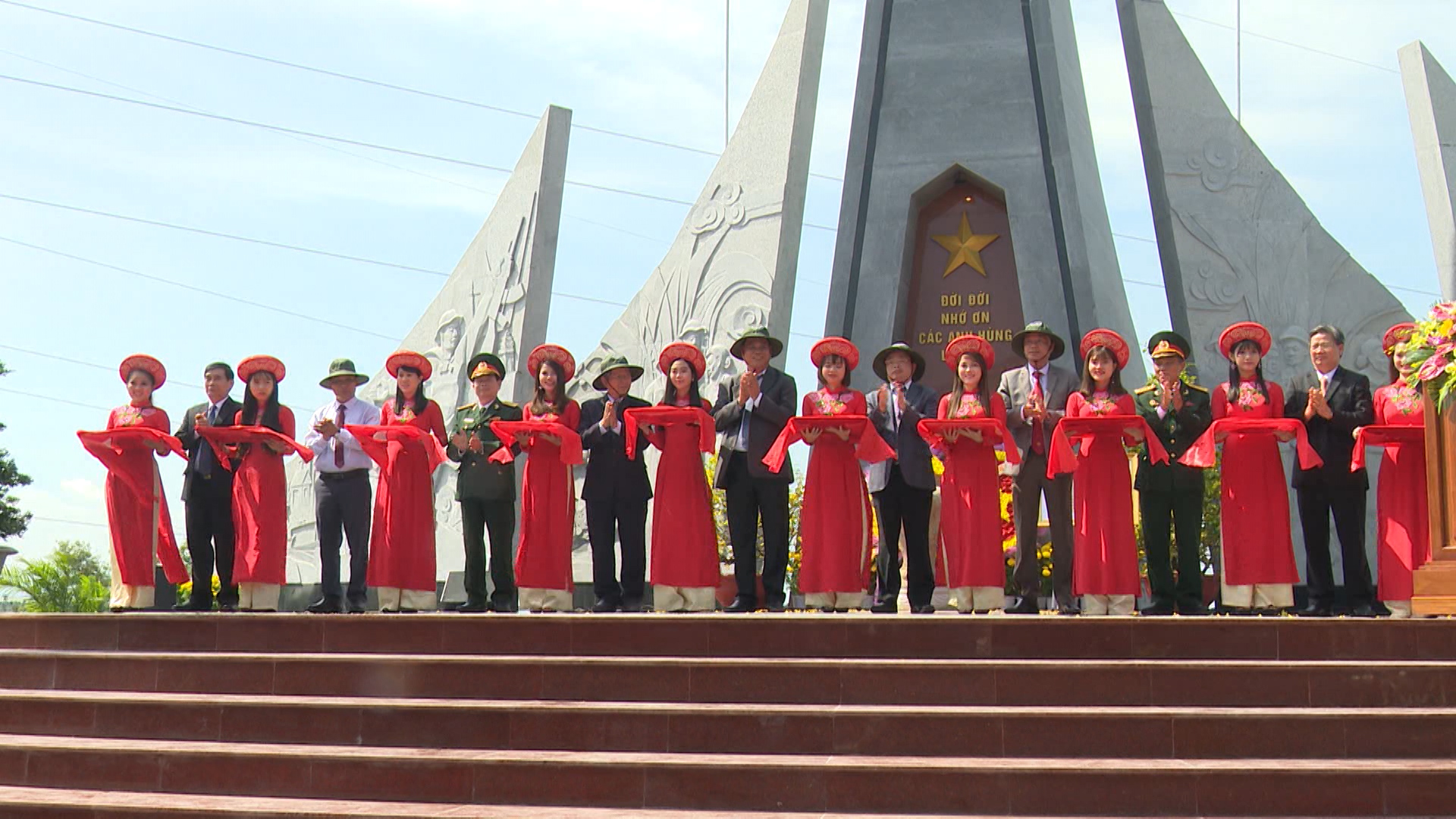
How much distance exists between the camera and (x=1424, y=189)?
1395 cm

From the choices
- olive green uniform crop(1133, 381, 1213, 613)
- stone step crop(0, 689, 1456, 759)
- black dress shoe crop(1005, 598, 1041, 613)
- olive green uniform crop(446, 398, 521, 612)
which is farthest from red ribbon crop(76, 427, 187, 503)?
olive green uniform crop(1133, 381, 1213, 613)

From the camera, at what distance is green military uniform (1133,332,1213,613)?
8.52 metres

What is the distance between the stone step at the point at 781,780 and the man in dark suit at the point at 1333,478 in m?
2.66

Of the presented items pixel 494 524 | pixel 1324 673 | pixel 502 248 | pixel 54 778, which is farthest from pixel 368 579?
pixel 502 248

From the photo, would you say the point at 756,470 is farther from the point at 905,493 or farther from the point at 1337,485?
the point at 1337,485

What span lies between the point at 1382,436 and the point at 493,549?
5.47 metres

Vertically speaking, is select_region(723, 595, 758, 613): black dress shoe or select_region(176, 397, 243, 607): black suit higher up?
select_region(176, 397, 243, 607): black suit

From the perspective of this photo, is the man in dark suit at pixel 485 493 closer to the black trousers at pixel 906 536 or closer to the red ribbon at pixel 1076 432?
the black trousers at pixel 906 536

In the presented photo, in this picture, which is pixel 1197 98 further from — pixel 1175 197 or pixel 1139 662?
pixel 1139 662

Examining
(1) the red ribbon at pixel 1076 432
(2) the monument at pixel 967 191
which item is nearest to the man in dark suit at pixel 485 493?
(1) the red ribbon at pixel 1076 432

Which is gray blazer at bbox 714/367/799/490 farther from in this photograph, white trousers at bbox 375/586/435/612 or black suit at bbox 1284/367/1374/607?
black suit at bbox 1284/367/1374/607

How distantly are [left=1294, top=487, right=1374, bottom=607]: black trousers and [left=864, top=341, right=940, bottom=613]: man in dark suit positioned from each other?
2224 mm

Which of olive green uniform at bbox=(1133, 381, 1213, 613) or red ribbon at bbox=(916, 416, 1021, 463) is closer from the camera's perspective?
red ribbon at bbox=(916, 416, 1021, 463)

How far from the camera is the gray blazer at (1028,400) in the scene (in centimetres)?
860
